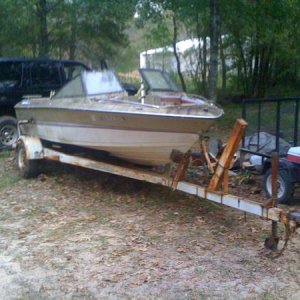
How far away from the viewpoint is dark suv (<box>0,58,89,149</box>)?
10750 millimetres

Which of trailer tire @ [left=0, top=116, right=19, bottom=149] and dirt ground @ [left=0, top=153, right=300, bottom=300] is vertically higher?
trailer tire @ [left=0, top=116, right=19, bottom=149]

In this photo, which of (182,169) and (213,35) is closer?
(182,169)

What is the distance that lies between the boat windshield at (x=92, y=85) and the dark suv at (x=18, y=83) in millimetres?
2870

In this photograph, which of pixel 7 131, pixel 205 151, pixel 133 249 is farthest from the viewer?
pixel 7 131

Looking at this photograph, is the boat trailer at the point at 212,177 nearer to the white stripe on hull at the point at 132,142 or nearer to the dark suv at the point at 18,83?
the white stripe on hull at the point at 132,142

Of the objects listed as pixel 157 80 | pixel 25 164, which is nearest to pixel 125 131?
pixel 157 80

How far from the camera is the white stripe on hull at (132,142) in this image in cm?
635

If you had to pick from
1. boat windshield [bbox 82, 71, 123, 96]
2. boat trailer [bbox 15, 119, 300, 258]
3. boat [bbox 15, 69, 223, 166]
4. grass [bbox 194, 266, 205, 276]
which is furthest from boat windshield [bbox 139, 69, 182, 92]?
grass [bbox 194, 266, 205, 276]

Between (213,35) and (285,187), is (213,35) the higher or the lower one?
the higher one

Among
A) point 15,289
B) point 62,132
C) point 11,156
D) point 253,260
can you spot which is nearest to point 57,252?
point 15,289

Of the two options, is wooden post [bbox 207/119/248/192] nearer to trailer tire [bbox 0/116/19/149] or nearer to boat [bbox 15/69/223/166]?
boat [bbox 15/69/223/166]

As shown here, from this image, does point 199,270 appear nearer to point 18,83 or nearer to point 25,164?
point 25,164

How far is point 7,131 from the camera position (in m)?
10.8

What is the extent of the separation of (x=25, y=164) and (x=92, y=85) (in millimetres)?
1661
